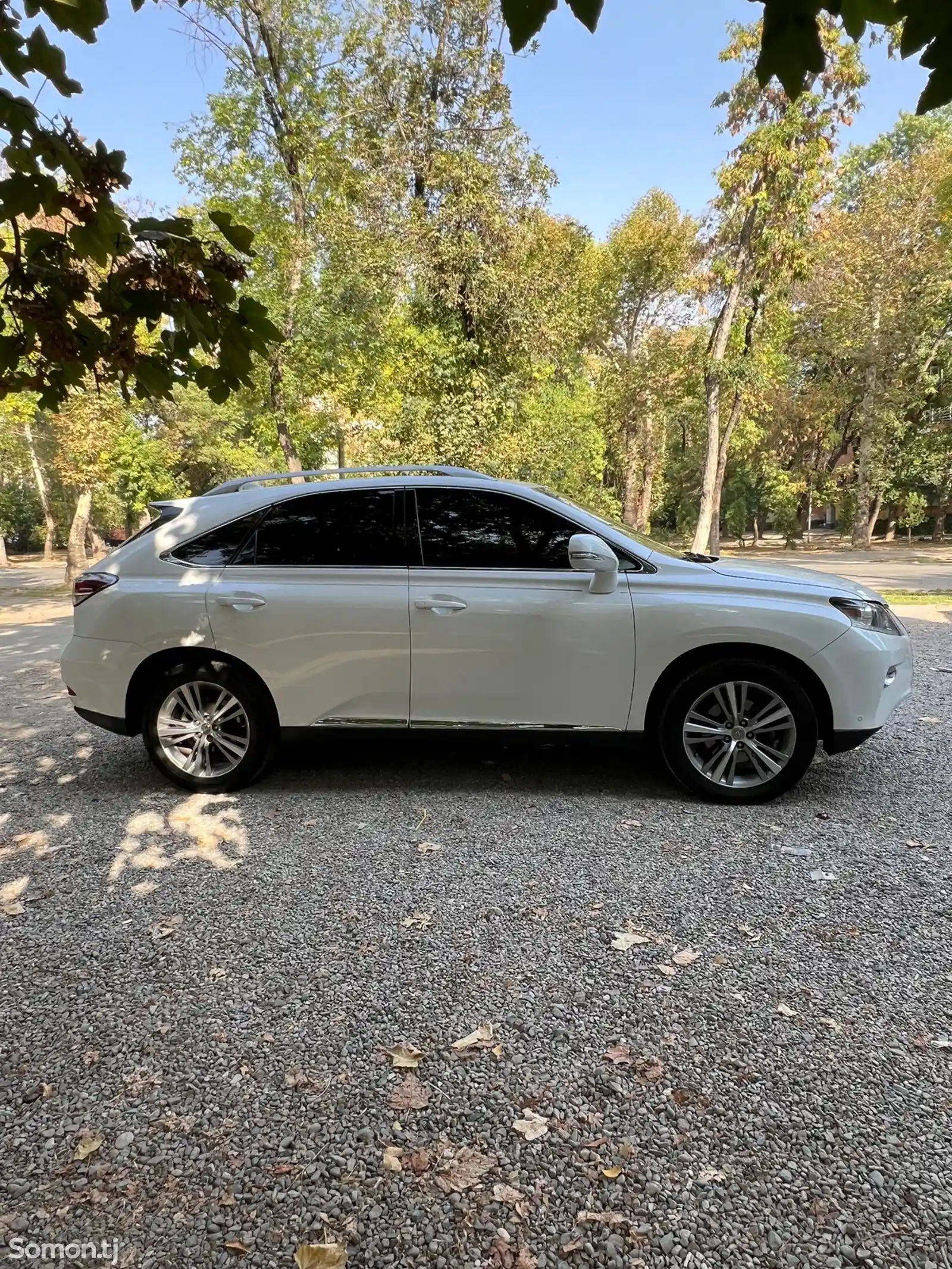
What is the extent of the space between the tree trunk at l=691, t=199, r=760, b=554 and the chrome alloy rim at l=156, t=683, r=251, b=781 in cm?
1126

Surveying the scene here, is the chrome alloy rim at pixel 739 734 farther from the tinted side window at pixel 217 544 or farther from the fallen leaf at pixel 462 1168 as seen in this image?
the tinted side window at pixel 217 544

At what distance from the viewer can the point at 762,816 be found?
142 inches

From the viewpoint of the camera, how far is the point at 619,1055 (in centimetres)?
203

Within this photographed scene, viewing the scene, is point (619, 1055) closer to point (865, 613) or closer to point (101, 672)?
point (865, 613)

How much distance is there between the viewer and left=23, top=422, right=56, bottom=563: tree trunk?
1098 inches

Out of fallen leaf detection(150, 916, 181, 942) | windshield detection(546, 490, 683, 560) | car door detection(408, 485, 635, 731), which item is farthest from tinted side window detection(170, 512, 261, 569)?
fallen leaf detection(150, 916, 181, 942)

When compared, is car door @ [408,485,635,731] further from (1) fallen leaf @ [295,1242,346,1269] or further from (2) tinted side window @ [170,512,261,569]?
(1) fallen leaf @ [295,1242,346,1269]

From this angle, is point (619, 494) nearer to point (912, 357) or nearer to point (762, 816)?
point (912, 357)

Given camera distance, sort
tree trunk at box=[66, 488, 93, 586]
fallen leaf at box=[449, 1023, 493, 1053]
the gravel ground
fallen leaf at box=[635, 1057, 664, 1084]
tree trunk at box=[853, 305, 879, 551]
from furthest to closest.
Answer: tree trunk at box=[853, 305, 879, 551] < tree trunk at box=[66, 488, 93, 586] < fallen leaf at box=[449, 1023, 493, 1053] < fallen leaf at box=[635, 1057, 664, 1084] < the gravel ground

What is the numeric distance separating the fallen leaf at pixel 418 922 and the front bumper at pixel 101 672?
7.00 ft

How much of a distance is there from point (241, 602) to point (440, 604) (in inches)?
42.7

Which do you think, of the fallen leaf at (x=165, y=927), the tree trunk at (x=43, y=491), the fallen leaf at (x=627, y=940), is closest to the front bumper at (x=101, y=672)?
the fallen leaf at (x=165, y=927)

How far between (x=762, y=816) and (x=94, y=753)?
428cm

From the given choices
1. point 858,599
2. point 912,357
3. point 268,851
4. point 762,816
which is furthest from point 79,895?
point 912,357
